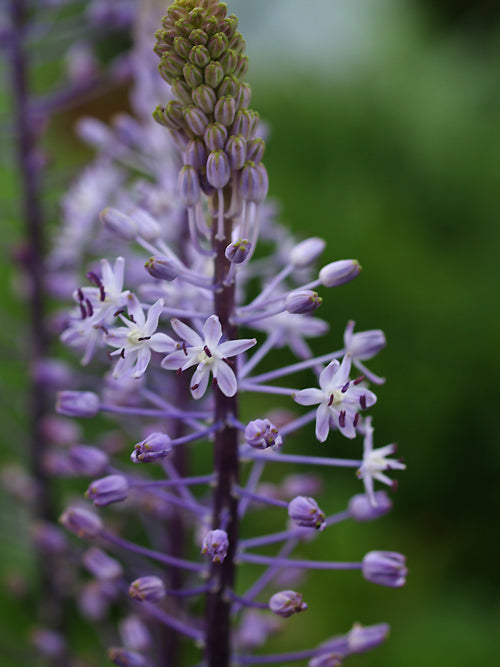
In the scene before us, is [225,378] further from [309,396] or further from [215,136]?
[215,136]

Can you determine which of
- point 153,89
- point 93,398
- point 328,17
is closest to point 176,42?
point 93,398

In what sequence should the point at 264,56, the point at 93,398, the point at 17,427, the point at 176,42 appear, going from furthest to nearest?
1. the point at 264,56
2. the point at 17,427
3. the point at 93,398
4. the point at 176,42

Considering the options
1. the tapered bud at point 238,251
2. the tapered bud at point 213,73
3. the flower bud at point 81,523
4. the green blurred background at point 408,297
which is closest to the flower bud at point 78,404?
the flower bud at point 81,523

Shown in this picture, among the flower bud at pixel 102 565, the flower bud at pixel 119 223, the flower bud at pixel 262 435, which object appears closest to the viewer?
the flower bud at pixel 262 435

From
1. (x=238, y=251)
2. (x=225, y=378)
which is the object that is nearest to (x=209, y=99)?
(x=238, y=251)

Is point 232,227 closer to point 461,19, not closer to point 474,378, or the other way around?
point 474,378

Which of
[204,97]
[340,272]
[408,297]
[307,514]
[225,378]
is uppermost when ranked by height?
[408,297]

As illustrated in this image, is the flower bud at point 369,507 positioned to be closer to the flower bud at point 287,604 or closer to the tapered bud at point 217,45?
the flower bud at point 287,604
